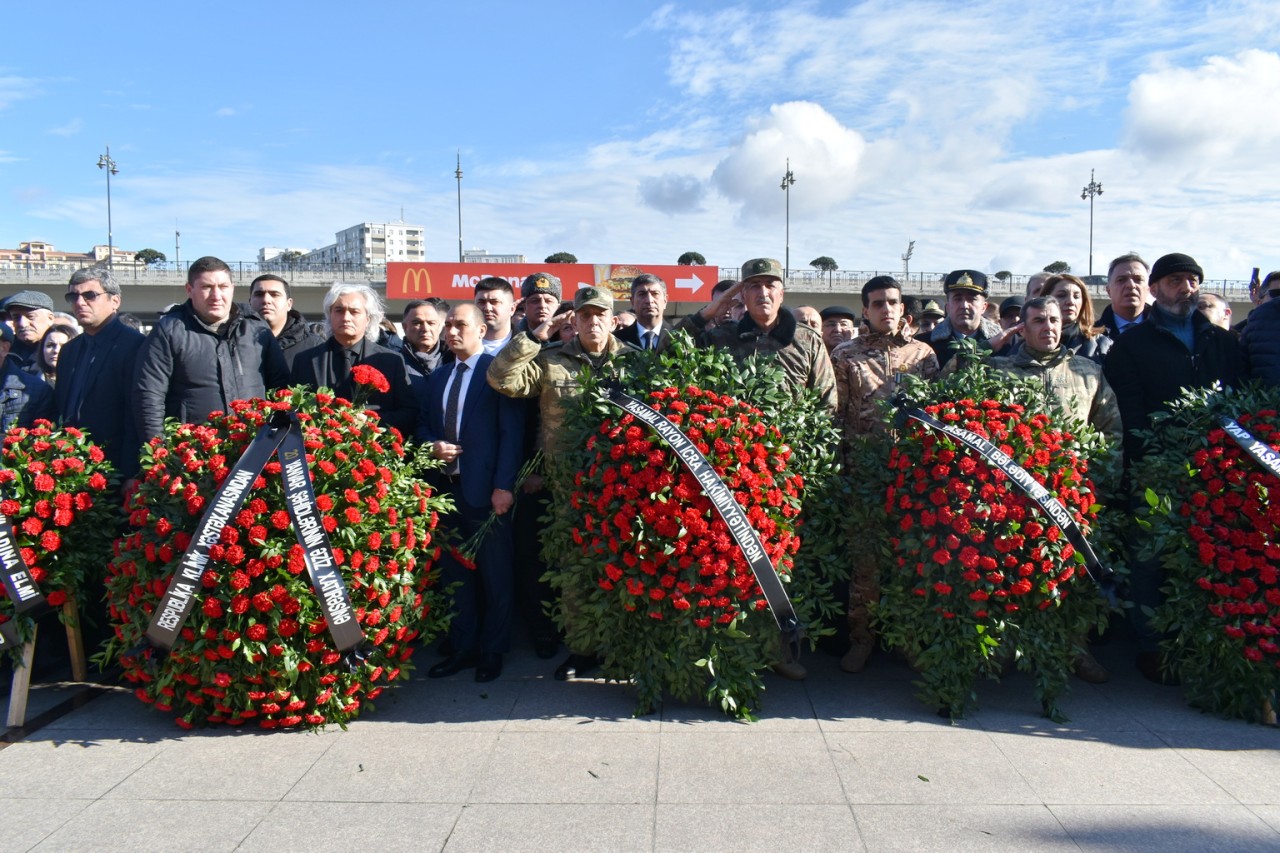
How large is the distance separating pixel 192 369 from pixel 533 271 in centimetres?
3014

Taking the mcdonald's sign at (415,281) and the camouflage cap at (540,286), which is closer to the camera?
the camouflage cap at (540,286)

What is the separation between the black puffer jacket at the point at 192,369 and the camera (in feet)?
15.3

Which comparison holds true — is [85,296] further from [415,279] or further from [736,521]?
[415,279]

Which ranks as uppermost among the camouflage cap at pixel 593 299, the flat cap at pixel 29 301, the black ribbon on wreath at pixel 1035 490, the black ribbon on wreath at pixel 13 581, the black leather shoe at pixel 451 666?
the flat cap at pixel 29 301

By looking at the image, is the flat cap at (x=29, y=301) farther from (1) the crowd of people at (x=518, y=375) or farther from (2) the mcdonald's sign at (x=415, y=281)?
(2) the mcdonald's sign at (x=415, y=281)

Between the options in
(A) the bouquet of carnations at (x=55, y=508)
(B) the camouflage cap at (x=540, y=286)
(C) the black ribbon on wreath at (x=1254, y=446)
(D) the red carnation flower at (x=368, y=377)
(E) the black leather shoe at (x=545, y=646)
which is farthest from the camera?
(B) the camouflage cap at (x=540, y=286)

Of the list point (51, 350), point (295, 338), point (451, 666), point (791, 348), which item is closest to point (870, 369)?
point (791, 348)

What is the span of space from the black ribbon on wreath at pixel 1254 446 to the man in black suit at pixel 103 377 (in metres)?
5.81

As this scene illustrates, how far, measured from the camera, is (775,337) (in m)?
4.95

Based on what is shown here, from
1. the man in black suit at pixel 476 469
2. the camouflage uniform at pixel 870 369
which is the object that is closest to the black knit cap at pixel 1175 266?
the camouflage uniform at pixel 870 369

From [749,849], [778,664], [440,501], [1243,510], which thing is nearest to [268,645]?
[440,501]

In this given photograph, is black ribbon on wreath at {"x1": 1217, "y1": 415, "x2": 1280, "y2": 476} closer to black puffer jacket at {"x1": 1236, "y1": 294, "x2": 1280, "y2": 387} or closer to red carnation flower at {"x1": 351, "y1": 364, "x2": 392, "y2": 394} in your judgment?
black puffer jacket at {"x1": 1236, "y1": 294, "x2": 1280, "y2": 387}

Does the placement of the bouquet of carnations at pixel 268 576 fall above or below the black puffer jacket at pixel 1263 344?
below

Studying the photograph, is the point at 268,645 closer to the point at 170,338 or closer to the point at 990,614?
the point at 170,338
